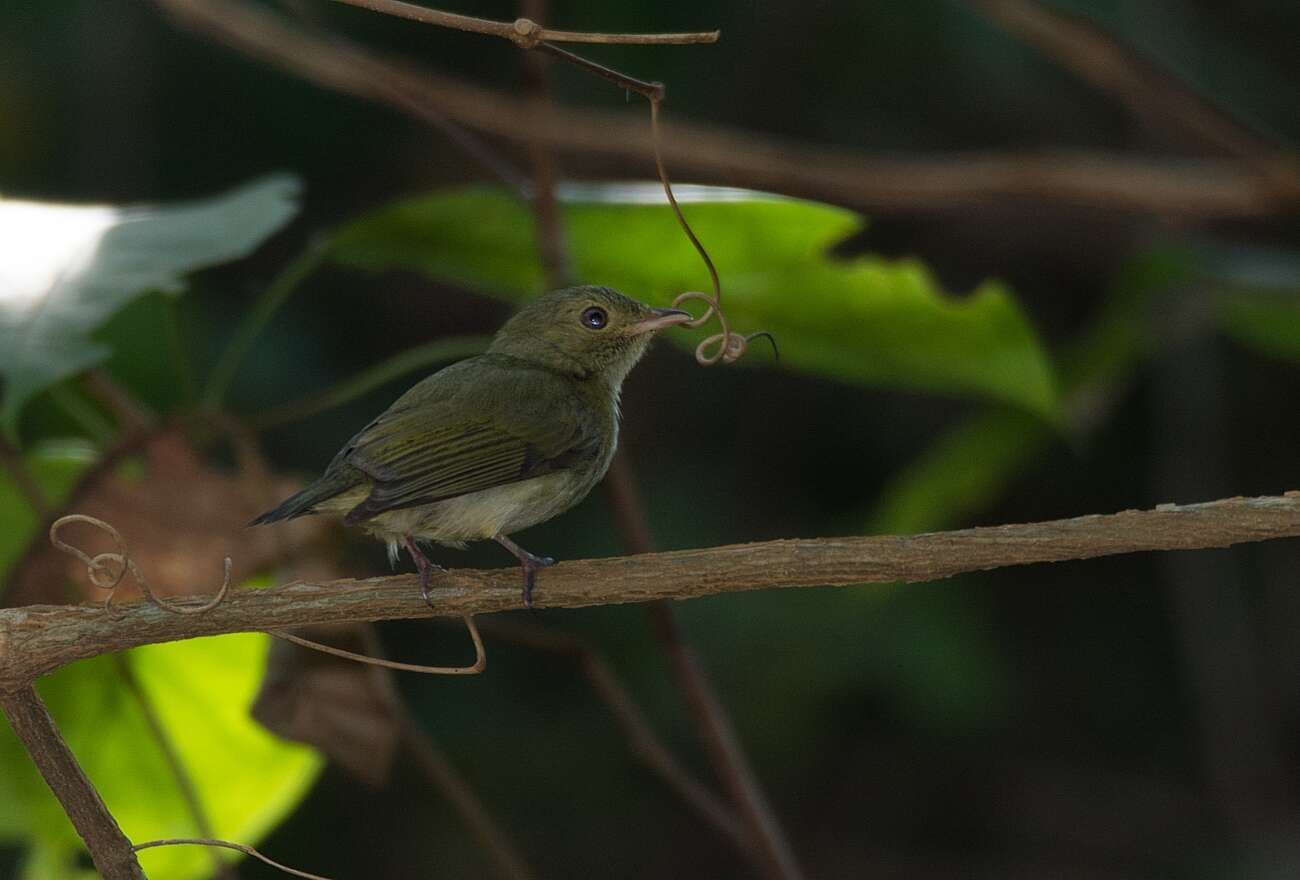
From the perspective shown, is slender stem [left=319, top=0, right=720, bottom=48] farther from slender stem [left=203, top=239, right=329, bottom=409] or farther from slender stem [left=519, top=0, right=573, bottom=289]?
slender stem [left=203, top=239, right=329, bottom=409]

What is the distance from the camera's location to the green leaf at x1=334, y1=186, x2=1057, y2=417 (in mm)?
2846

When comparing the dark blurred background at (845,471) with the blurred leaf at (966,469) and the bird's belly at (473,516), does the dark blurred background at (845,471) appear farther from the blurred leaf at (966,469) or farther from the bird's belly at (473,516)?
the bird's belly at (473,516)

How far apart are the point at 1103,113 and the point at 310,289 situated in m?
3.24

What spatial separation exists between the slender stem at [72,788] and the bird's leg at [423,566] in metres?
0.40

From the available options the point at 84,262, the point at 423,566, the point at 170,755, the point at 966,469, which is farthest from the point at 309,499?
the point at 966,469

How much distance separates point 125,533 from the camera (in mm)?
2816

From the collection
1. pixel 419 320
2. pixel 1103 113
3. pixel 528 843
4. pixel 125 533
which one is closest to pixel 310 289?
pixel 419 320

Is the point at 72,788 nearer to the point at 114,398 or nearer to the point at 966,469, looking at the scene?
the point at 114,398

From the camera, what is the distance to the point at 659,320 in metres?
2.67

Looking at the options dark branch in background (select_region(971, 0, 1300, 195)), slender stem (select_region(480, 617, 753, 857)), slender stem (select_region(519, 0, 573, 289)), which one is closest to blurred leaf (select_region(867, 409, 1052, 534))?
dark branch in background (select_region(971, 0, 1300, 195))

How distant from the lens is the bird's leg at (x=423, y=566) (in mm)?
1743

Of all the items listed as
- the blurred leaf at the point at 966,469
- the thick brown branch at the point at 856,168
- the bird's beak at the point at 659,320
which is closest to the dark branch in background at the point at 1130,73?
the thick brown branch at the point at 856,168

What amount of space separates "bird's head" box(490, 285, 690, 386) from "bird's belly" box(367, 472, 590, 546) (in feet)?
1.26

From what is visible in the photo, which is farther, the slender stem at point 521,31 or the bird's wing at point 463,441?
the bird's wing at point 463,441
